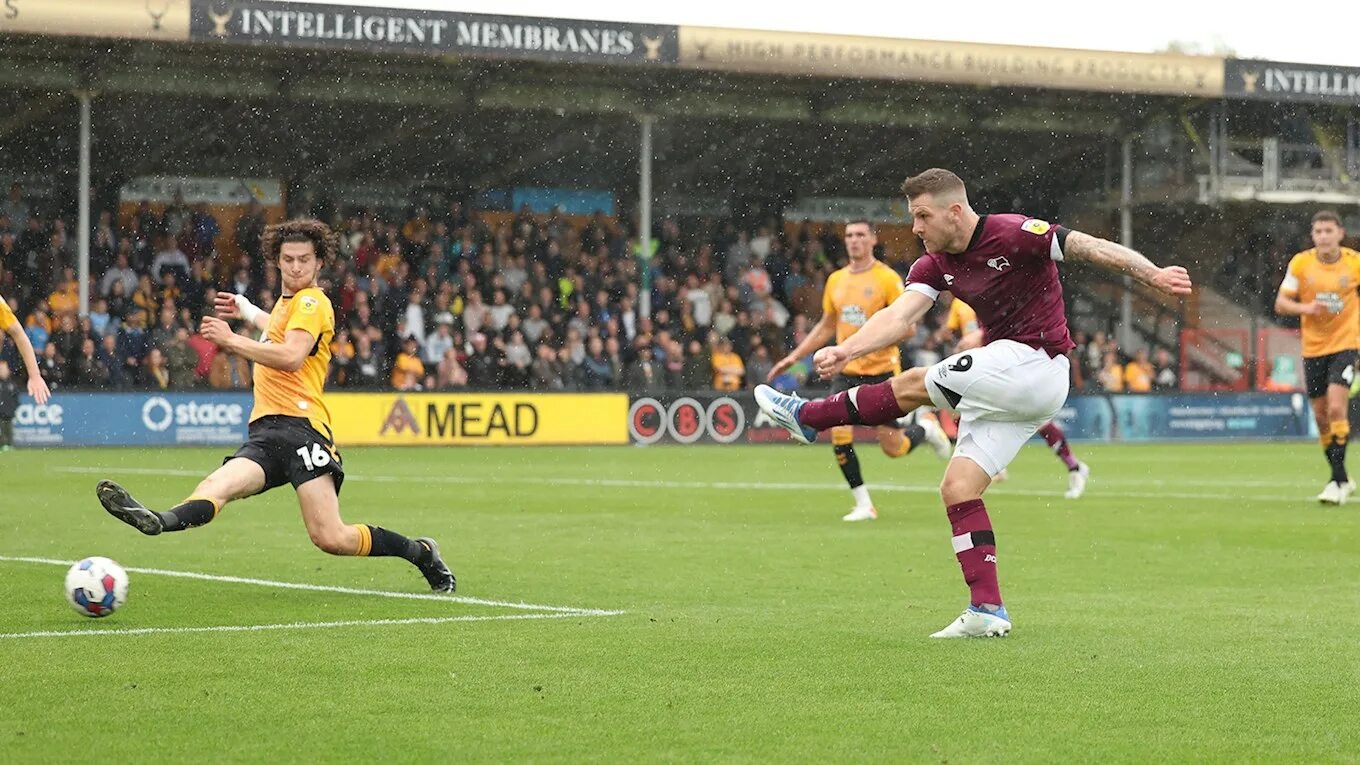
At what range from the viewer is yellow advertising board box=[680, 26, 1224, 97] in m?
32.3

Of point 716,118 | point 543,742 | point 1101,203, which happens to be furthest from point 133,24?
point 543,742

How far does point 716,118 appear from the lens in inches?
1423

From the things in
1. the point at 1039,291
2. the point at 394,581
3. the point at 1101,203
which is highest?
the point at 1101,203

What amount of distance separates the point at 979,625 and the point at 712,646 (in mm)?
1072

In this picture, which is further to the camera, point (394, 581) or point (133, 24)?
point (133, 24)

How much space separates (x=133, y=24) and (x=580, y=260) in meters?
9.51

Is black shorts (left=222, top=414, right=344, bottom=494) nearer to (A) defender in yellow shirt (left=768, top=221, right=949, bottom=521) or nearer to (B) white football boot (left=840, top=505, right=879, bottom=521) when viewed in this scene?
(B) white football boot (left=840, top=505, right=879, bottom=521)

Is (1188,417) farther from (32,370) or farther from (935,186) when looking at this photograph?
(935,186)

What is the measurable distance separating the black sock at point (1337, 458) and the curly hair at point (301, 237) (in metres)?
9.65

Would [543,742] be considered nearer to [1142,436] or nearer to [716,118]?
[1142,436]

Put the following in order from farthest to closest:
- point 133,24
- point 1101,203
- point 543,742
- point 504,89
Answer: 1. point 1101,203
2. point 504,89
3. point 133,24
4. point 543,742

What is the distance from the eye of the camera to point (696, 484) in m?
18.8

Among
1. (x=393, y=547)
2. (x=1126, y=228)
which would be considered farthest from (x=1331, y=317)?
(x=1126, y=228)

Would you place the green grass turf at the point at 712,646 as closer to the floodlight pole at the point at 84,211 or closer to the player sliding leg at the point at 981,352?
the player sliding leg at the point at 981,352
